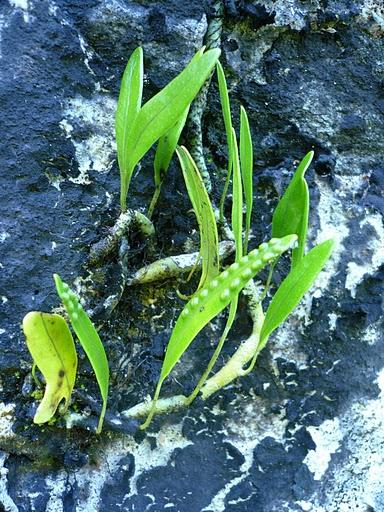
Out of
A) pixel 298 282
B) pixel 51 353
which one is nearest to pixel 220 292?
pixel 298 282

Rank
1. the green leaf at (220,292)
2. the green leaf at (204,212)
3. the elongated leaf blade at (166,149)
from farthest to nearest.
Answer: the elongated leaf blade at (166,149)
the green leaf at (204,212)
the green leaf at (220,292)

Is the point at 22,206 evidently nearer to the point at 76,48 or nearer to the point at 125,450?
the point at 76,48

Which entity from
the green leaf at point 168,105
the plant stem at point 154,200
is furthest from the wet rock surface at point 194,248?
the green leaf at point 168,105

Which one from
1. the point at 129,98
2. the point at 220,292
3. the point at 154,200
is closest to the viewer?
the point at 220,292

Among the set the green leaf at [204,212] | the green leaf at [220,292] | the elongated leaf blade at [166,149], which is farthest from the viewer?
the elongated leaf blade at [166,149]

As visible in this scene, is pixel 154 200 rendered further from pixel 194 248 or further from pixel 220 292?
pixel 220 292

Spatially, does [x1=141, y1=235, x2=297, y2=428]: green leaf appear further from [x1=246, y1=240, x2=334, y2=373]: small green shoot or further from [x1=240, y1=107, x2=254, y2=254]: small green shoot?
[x1=240, y1=107, x2=254, y2=254]: small green shoot

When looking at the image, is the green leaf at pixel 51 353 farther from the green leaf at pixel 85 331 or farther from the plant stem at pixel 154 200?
the plant stem at pixel 154 200

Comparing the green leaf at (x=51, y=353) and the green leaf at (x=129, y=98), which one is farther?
the green leaf at (x=129, y=98)
